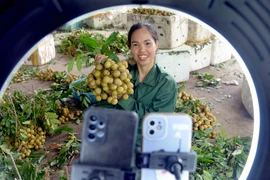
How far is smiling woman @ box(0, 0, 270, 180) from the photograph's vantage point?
0.54 metres


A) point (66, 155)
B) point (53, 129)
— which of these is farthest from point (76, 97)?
point (66, 155)

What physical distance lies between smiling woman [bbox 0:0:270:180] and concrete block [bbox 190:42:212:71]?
9.72 ft

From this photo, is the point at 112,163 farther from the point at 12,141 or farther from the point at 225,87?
the point at 225,87

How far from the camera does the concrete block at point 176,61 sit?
10.6 ft

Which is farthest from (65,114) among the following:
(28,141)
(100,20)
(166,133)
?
(100,20)

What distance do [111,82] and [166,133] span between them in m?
0.88

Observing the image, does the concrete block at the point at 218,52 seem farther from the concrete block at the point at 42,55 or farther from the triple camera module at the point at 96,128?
the triple camera module at the point at 96,128

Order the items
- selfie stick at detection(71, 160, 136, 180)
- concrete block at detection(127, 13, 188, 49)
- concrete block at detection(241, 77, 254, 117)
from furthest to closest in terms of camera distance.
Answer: concrete block at detection(127, 13, 188, 49), concrete block at detection(241, 77, 254, 117), selfie stick at detection(71, 160, 136, 180)

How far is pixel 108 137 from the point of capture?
0.54 metres

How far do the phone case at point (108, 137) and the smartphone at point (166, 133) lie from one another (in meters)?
0.05

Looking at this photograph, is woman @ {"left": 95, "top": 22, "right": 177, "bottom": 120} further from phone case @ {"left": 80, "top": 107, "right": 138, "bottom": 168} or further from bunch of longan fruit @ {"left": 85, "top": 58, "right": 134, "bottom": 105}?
phone case @ {"left": 80, "top": 107, "right": 138, "bottom": 168}

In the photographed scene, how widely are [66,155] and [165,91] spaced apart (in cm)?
103

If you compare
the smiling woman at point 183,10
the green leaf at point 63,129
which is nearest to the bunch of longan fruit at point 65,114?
the green leaf at point 63,129

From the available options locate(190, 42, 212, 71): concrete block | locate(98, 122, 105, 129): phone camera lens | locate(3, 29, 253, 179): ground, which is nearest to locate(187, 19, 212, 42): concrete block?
locate(190, 42, 212, 71): concrete block
